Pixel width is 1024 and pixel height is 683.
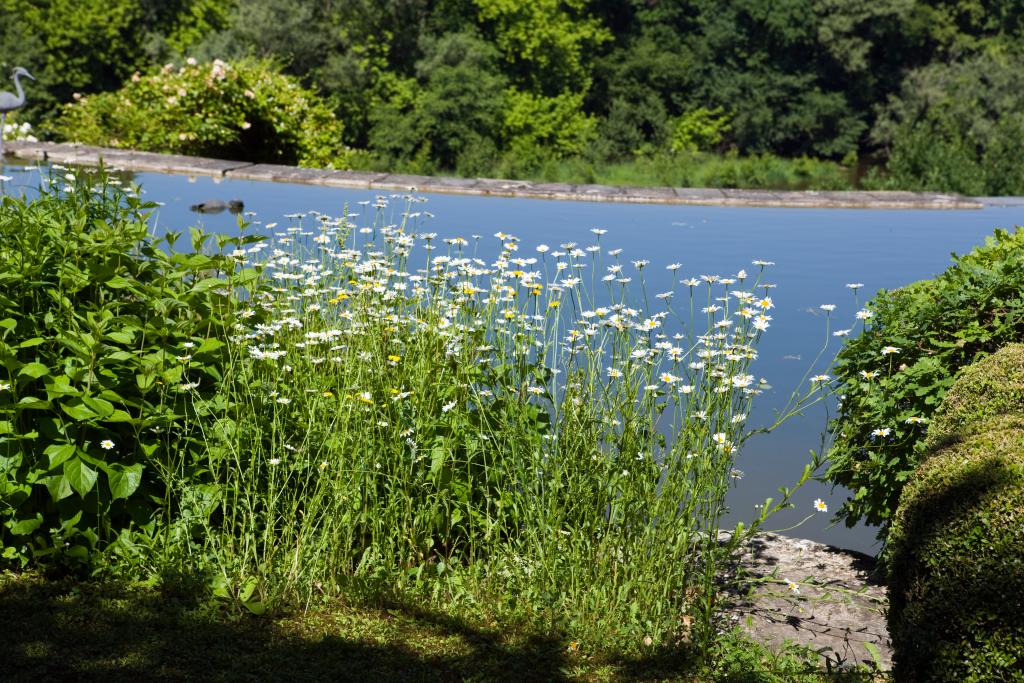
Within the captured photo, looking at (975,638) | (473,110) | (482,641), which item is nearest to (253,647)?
(482,641)

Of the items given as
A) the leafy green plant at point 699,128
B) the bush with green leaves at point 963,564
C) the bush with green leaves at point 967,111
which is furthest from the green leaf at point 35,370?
the leafy green plant at point 699,128

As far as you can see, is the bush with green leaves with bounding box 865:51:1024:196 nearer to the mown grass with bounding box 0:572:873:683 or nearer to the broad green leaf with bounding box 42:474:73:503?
the mown grass with bounding box 0:572:873:683

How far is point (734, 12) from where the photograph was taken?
2581cm

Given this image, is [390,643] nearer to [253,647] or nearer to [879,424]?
[253,647]

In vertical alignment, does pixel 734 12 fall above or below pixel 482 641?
above

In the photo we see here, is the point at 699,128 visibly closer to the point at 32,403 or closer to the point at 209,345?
the point at 209,345

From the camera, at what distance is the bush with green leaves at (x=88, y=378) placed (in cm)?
345

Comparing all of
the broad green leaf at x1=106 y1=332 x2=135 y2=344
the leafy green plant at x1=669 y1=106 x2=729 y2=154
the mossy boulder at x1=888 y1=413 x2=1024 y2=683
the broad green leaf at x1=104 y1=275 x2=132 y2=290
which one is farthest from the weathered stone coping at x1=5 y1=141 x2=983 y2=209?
the leafy green plant at x1=669 y1=106 x2=729 y2=154

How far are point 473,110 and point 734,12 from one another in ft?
30.8

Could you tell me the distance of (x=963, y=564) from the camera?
2.61 m

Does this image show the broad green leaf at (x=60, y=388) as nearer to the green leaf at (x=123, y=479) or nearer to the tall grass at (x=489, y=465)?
the green leaf at (x=123, y=479)

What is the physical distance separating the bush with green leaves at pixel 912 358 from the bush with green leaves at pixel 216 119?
8816 millimetres

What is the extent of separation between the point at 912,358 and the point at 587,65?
21079 mm

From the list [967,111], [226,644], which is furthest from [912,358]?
[967,111]
